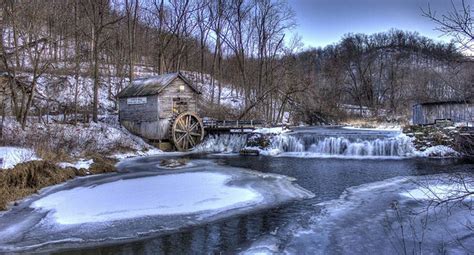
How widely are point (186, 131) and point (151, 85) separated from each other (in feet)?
13.1

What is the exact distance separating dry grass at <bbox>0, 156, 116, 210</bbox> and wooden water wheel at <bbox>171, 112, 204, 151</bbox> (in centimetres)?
1081

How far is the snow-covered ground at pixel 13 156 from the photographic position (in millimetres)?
13695

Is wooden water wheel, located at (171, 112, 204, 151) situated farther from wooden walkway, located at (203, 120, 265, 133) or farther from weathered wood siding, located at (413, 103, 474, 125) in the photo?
weathered wood siding, located at (413, 103, 474, 125)

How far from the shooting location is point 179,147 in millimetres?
27312

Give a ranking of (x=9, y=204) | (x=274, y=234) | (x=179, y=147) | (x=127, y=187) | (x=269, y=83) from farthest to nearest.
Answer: (x=269, y=83) → (x=179, y=147) → (x=127, y=187) → (x=9, y=204) → (x=274, y=234)

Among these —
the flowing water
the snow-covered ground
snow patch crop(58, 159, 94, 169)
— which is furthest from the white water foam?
the snow-covered ground

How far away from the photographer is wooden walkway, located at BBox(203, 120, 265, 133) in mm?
28734

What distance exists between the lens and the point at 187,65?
52.3 m

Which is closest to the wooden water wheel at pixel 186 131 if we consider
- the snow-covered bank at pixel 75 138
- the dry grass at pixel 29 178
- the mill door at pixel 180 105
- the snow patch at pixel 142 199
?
the mill door at pixel 180 105

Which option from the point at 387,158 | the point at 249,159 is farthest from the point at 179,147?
the point at 387,158

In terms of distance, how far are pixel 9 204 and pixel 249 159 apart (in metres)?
13.5

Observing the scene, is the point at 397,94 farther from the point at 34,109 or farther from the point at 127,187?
the point at 127,187

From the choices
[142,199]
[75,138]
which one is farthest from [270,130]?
[142,199]

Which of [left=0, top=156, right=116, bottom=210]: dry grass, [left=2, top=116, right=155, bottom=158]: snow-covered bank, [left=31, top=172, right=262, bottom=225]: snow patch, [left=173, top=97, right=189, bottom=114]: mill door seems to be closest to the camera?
[left=31, top=172, right=262, bottom=225]: snow patch
